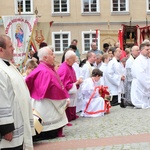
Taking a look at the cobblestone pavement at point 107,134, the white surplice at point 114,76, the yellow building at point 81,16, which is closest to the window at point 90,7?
the yellow building at point 81,16

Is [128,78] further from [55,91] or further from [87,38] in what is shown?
[87,38]

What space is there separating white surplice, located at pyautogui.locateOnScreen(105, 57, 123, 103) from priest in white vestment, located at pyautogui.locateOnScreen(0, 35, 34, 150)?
8362 mm

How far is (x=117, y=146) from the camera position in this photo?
6996 mm

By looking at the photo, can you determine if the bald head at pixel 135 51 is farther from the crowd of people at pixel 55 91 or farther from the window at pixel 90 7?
the window at pixel 90 7

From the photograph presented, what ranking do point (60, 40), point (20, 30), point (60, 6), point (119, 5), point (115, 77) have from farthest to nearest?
point (119, 5) → point (60, 40) → point (60, 6) → point (20, 30) → point (115, 77)

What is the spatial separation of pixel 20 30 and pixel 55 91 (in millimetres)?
6526

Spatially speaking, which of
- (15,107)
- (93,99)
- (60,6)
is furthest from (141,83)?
(60,6)

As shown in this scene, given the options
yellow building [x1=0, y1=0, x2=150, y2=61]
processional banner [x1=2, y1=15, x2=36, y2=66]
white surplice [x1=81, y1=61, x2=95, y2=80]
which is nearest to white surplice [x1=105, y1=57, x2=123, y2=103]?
white surplice [x1=81, y1=61, x2=95, y2=80]

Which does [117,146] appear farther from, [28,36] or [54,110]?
[28,36]

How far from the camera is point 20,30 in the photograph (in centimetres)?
1408

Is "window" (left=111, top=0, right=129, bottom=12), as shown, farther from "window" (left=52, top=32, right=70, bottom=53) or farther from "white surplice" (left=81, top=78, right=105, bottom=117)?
"white surplice" (left=81, top=78, right=105, bottom=117)

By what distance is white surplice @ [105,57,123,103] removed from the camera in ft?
43.6

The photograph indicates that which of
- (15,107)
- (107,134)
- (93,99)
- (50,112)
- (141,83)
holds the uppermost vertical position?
(15,107)

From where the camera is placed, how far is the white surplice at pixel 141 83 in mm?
11930
